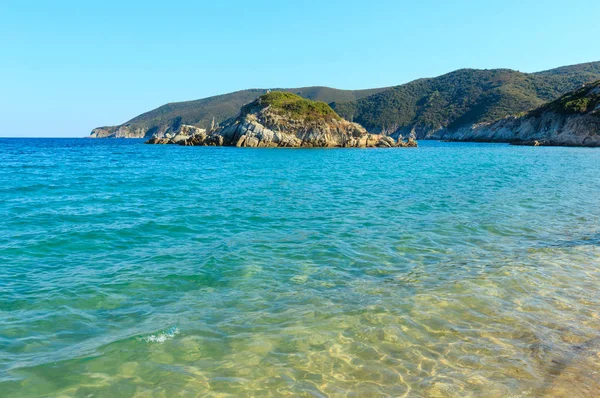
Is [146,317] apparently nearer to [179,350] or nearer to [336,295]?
[179,350]

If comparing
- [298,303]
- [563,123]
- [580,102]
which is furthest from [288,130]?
[298,303]

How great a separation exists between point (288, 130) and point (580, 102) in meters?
69.1

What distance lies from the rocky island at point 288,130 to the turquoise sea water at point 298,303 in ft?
248

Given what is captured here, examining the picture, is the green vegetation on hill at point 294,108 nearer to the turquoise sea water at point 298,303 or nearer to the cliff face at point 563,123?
the cliff face at point 563,123

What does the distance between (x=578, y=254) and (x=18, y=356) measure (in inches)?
466

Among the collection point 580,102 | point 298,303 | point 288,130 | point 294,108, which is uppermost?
point 294,108

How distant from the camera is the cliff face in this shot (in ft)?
277

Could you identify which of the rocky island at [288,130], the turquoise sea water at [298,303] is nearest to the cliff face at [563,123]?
the rocky island at [288,130]

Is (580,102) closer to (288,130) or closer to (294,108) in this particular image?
(294,108)

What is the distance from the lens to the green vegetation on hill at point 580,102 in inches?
3415

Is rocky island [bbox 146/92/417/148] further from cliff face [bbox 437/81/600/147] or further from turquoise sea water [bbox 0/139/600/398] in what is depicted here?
turquoise sea water [bbox 0/139/600/398]

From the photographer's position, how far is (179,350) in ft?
17.6

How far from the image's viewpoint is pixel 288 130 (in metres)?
92.4

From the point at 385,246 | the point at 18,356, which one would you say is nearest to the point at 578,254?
the point at 385,246
